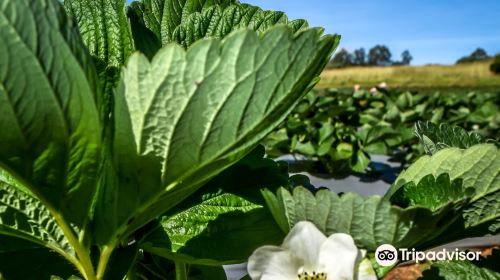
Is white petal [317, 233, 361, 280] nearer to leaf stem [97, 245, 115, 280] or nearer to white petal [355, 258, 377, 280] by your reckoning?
white petal [355, 258, 377, 280]

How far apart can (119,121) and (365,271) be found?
15 cm

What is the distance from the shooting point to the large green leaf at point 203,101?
288 mm

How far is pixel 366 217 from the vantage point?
31 cm

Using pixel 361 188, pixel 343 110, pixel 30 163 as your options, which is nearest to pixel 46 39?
pixel 30 163

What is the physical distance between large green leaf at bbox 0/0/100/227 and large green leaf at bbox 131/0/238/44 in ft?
0.46

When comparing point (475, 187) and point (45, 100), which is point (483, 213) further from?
point (45, 100)

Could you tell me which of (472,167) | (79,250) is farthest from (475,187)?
(79,250)

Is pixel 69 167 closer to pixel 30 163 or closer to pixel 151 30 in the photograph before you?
pixel 30 163

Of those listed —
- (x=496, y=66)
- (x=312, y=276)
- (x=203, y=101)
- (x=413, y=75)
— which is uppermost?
(x=496, y=66)

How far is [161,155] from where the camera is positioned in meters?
0.31

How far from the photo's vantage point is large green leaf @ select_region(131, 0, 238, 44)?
1.43 feet

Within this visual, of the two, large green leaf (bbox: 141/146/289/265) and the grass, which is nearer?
large green leaf (bbox: 141/146/289/265)

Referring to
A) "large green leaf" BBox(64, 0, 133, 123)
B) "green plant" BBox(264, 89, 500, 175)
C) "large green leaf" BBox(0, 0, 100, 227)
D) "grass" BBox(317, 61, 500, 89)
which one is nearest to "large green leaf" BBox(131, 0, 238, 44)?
"large green leaf" BBox(64, 0, 133, 123)

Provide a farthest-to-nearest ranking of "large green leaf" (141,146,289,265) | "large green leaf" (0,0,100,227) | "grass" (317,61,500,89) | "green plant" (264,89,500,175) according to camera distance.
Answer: "grass" (317,61,500,89) < "green plant" (264,89,500,175) < "large green leaf" (141,146,289,265) < "large green leaf" (0,0,100,227)
